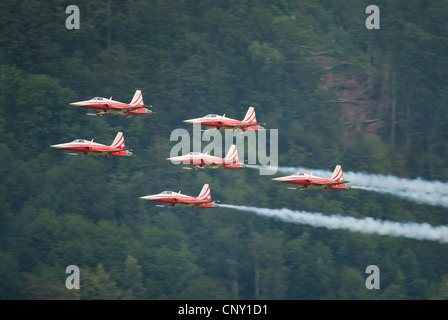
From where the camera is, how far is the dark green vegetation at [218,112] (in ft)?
390

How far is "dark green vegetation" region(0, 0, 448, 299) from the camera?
119m

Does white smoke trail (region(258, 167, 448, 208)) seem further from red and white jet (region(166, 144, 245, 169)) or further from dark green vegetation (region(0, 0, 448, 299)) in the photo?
dark green vegetation (region(0, 0, 448, 299))

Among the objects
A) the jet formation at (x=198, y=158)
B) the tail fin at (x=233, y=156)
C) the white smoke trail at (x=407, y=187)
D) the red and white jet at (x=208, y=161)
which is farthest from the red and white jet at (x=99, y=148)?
the white smoke trail at (x=407, y=187)

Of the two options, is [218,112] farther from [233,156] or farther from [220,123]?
[233,156]

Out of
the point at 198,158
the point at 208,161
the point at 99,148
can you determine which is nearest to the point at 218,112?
the point at 99,148

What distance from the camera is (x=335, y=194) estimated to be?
13412 cm

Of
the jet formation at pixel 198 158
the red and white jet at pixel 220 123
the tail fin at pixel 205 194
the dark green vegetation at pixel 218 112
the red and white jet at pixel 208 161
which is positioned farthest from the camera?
the dark green vegetation at pixel 218 112

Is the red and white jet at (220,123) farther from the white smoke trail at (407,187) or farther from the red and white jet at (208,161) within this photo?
the white smoke trail at (407,187)

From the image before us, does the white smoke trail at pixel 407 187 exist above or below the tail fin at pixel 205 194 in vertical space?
above

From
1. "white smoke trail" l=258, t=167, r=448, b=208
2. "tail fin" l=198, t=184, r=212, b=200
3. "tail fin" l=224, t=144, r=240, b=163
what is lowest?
"tail fin" l=198, t=184, r=212, b=200

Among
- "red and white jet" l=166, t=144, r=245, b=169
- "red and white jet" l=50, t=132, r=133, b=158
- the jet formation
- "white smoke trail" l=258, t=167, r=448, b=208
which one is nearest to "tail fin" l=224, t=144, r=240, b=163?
the jet formation

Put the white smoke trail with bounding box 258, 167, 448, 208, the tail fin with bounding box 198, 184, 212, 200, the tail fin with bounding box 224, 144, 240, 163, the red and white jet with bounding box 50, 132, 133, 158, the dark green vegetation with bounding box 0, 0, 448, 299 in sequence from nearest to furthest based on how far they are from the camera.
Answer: the tail fin with bounding box 224, 144, 240, 163 < the red and white jet with bounding box 50, 132, 133, 158 < the tail fin with bounding box 198, 184, 212, 200 < the white smoke trail with bounding box 258, 167, 448, 208 < the dark green vegetation with bounding box 0, 0, 448, 299

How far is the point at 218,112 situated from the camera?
502 ft

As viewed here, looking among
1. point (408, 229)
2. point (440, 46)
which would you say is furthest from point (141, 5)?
point (408, 229)
